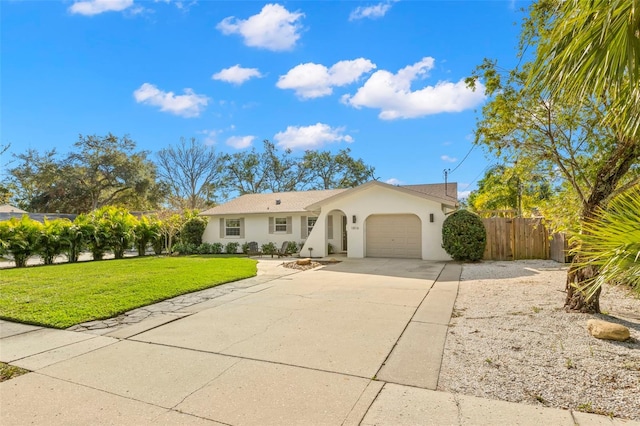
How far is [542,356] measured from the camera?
4.21 metres

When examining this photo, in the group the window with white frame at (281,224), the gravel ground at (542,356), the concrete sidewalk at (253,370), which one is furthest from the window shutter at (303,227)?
the gravel ground at (542,356)

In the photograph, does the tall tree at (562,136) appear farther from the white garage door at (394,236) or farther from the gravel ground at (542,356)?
the white garage door at (394,236)

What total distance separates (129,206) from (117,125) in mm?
9985

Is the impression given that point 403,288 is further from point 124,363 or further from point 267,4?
point 267,4

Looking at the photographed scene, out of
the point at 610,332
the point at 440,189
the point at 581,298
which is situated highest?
the point at 440,189

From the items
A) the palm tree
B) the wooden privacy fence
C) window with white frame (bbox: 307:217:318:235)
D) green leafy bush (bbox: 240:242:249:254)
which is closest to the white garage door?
the wooden privacy fence

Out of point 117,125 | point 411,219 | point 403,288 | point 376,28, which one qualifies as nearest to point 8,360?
point 403,288

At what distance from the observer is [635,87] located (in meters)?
3.43

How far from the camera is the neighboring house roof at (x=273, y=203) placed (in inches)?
795

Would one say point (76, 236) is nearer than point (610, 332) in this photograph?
A: No

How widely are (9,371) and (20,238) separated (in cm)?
1311

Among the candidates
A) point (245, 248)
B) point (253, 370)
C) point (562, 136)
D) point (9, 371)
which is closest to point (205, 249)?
point (245, 248)

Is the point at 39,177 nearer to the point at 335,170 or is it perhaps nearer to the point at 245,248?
the point at 245,248

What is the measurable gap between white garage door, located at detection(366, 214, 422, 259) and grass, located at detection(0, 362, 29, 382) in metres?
14.3
